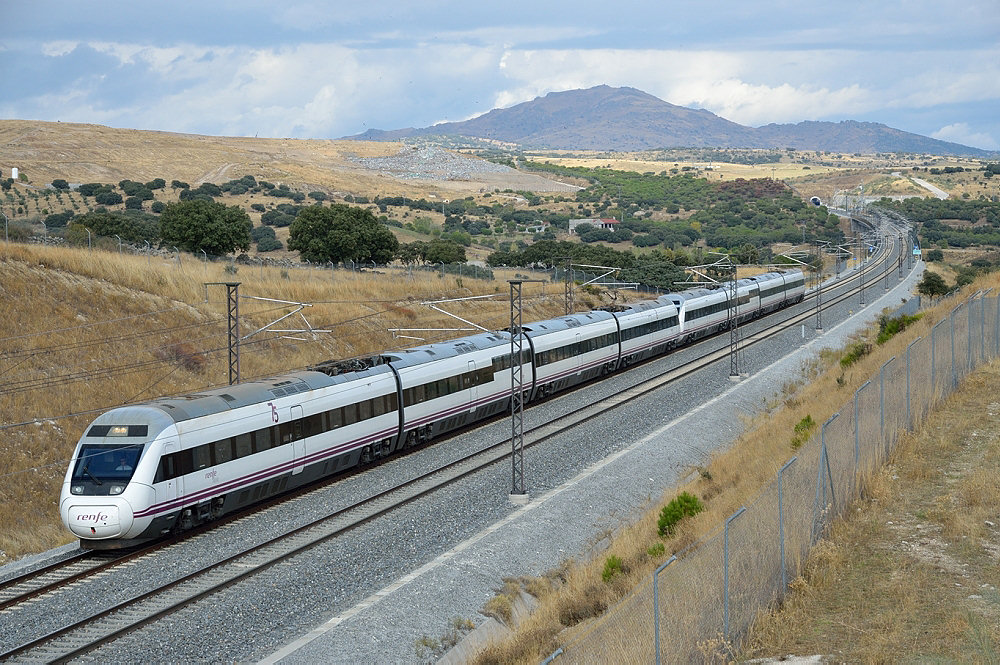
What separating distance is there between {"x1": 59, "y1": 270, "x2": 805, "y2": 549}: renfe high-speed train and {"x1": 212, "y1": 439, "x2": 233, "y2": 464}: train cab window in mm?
35

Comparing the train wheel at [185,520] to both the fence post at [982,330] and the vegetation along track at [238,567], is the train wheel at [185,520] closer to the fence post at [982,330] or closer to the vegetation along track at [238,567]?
the vegetation along track at [238,567]

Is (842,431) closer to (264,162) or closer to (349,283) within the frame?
(349,283)

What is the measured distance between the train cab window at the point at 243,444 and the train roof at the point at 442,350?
7281mm

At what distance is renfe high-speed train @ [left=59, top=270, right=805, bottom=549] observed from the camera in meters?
19.9

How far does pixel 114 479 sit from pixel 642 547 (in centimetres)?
1115

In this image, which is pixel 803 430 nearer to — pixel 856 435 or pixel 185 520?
pixel 856 435

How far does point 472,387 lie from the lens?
32.6 metres

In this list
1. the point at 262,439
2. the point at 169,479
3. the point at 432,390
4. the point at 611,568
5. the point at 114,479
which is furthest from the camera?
the point at 432,390

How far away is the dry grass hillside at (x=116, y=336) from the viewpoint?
28875 mm

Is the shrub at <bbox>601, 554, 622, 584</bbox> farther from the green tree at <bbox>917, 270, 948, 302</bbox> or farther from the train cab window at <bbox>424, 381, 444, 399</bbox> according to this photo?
the green tree at <bbox>917, 270, 948, 302</bbox>

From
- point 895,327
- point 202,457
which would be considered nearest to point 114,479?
point 202,457

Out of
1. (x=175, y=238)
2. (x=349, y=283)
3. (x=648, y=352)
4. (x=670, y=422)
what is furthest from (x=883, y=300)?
(x=175, y=238)

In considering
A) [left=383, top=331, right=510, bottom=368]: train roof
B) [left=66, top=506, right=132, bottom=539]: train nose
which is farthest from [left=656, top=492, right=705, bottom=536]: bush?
[left=66, top=506, right=132, bottom=539]: train nose

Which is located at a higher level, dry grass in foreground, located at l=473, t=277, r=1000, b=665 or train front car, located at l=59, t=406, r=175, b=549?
train front car, located at l=59, t=406, r=175, b=549
